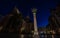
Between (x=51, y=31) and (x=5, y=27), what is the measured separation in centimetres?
1621

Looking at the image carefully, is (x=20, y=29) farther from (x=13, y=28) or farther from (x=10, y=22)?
(x=10, y=22)

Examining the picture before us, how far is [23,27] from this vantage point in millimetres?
50500

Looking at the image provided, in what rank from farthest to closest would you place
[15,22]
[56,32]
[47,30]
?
1. [15,22]
2. [56,32]
3. [47,30]

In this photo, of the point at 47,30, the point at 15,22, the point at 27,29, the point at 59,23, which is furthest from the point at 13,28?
the point at 59,23

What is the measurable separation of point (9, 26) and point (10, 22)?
8.08ft

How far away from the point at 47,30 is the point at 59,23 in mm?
5214

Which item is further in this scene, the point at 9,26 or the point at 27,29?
the point at 9,26

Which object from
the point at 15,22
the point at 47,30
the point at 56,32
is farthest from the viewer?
the point at 15,22

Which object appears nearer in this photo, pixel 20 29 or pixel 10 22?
pixel 20 29

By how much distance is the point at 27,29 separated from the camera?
49.7 m

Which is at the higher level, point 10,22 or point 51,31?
point 10,22

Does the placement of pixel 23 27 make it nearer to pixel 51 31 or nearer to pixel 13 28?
pixel 13 28

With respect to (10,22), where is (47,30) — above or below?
below

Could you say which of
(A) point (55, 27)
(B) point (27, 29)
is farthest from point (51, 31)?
(B) point (27, 29)
